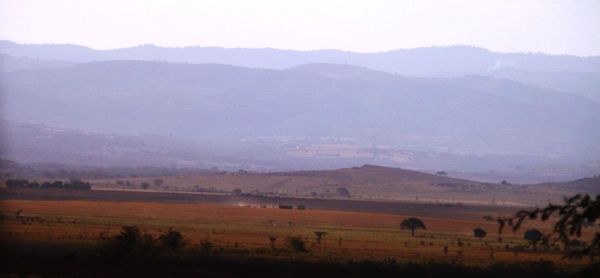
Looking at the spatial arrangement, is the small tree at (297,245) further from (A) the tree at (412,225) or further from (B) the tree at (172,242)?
(A) the tree at (412,225)

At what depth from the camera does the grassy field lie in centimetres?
4678

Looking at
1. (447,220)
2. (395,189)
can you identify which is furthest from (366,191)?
(447,220)

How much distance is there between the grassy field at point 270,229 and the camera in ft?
153

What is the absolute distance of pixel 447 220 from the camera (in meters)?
78.6

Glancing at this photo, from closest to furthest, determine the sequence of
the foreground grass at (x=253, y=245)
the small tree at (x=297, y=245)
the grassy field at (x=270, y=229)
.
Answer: the foreground grass at (x=253, y=245), the grassy field at (x=270, y=229), the small tree at (x=297, y=245)

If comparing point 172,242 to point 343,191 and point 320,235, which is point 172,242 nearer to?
point 320,235

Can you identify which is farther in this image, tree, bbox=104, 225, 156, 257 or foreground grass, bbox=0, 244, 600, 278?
tree, bbox=104, 225, 156, 257

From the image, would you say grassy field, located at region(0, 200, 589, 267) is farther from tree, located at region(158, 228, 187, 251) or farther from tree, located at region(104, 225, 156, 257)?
tree, located at region(104, 225, 156, 257)

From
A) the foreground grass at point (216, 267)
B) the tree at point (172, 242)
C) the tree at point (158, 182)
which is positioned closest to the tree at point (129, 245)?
the foreground grass at point (216, 267)

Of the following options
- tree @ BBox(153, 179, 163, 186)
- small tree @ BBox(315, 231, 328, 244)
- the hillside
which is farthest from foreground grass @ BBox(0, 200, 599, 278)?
tree @ BBox(153, 179, 163, 186)

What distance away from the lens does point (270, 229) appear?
62.3 meters

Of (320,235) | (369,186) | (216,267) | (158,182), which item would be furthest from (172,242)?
(369,186)

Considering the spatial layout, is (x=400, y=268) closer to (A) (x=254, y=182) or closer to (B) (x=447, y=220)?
(B) (x=447, y=220)

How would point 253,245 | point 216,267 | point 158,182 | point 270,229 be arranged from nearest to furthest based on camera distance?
1. point 216,267
2. point 253,245
3. point 270,229
4. point 158,182
